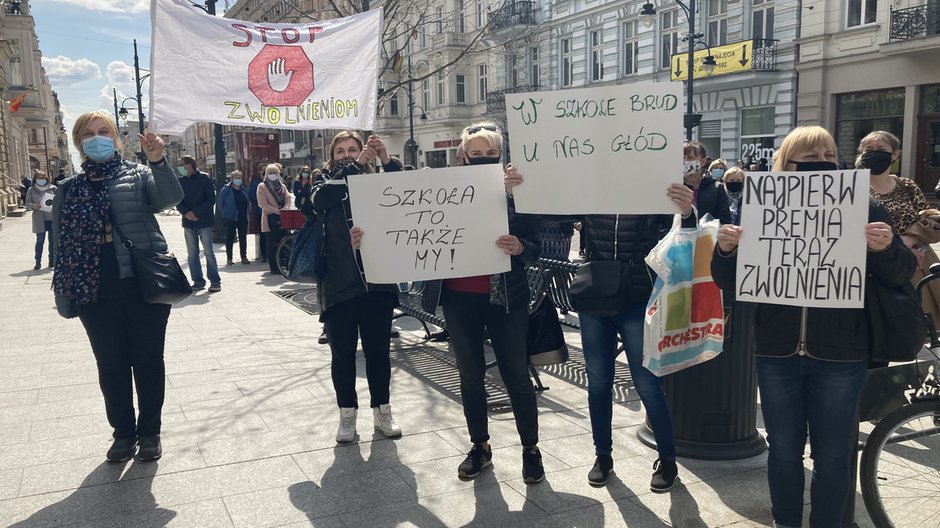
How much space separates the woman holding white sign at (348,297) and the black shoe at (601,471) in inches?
50.6

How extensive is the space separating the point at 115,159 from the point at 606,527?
329 cm

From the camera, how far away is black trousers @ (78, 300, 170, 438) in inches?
165

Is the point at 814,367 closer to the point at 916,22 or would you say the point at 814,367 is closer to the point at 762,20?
the point at 916,22

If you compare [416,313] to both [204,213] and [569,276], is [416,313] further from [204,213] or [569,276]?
[204,213]

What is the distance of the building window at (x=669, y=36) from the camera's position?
27547 millimetres

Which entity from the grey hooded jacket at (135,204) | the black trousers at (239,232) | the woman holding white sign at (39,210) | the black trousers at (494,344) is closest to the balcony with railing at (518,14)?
the black trousers at (239,232)

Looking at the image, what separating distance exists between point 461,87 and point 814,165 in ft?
129

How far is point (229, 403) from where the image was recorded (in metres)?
5.37

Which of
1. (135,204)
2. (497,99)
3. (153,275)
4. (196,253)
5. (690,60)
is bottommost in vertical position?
(196,253)

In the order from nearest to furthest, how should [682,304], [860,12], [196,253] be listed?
[682,304] < [196,253] < [860,12]

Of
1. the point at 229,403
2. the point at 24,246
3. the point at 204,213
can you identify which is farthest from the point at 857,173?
the point at 24,246

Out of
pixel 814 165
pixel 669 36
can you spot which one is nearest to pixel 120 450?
pixel 814 165

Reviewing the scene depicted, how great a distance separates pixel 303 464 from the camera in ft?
13.9

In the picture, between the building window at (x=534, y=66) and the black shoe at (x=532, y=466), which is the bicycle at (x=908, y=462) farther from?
the building window at (x=534, y=66)
